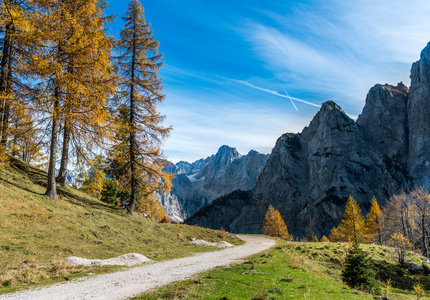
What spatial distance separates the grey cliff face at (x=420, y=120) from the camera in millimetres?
120375

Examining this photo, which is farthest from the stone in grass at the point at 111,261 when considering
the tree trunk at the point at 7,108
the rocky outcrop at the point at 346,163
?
the rocky outcrop at the point at 346,163

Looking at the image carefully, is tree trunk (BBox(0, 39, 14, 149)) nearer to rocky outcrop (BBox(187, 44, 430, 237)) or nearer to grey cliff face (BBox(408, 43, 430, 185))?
rocky outcrop (BBox(187, 44, 430, 237))

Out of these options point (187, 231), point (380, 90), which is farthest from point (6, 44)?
point (380, 90)

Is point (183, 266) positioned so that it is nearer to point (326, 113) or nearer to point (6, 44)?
point (6, 44)

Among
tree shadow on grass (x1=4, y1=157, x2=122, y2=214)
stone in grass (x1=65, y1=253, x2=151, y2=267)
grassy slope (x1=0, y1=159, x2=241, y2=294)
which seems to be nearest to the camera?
grassy slope (x1=0, y1=159, x2=241, y2=294)

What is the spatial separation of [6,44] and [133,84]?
9.81 m

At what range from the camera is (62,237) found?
44.6ft

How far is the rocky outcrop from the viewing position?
404 ft

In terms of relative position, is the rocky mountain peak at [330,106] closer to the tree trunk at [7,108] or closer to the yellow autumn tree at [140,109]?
the yellow autumn tree at [140,109]

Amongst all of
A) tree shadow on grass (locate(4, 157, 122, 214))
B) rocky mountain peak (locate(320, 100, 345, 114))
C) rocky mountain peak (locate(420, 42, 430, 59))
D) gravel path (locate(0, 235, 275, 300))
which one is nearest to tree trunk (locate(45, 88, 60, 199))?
tree shadow on grass (locate(4, 157, 122, 214))

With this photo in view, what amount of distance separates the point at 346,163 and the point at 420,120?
45061 mm

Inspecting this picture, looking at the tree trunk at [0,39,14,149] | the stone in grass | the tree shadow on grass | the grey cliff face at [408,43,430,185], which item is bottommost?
the stone in grass

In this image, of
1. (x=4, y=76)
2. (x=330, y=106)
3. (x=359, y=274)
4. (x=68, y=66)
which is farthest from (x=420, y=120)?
(x=4, y=76)

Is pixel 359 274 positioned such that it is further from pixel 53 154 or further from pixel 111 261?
pixel 53 154
